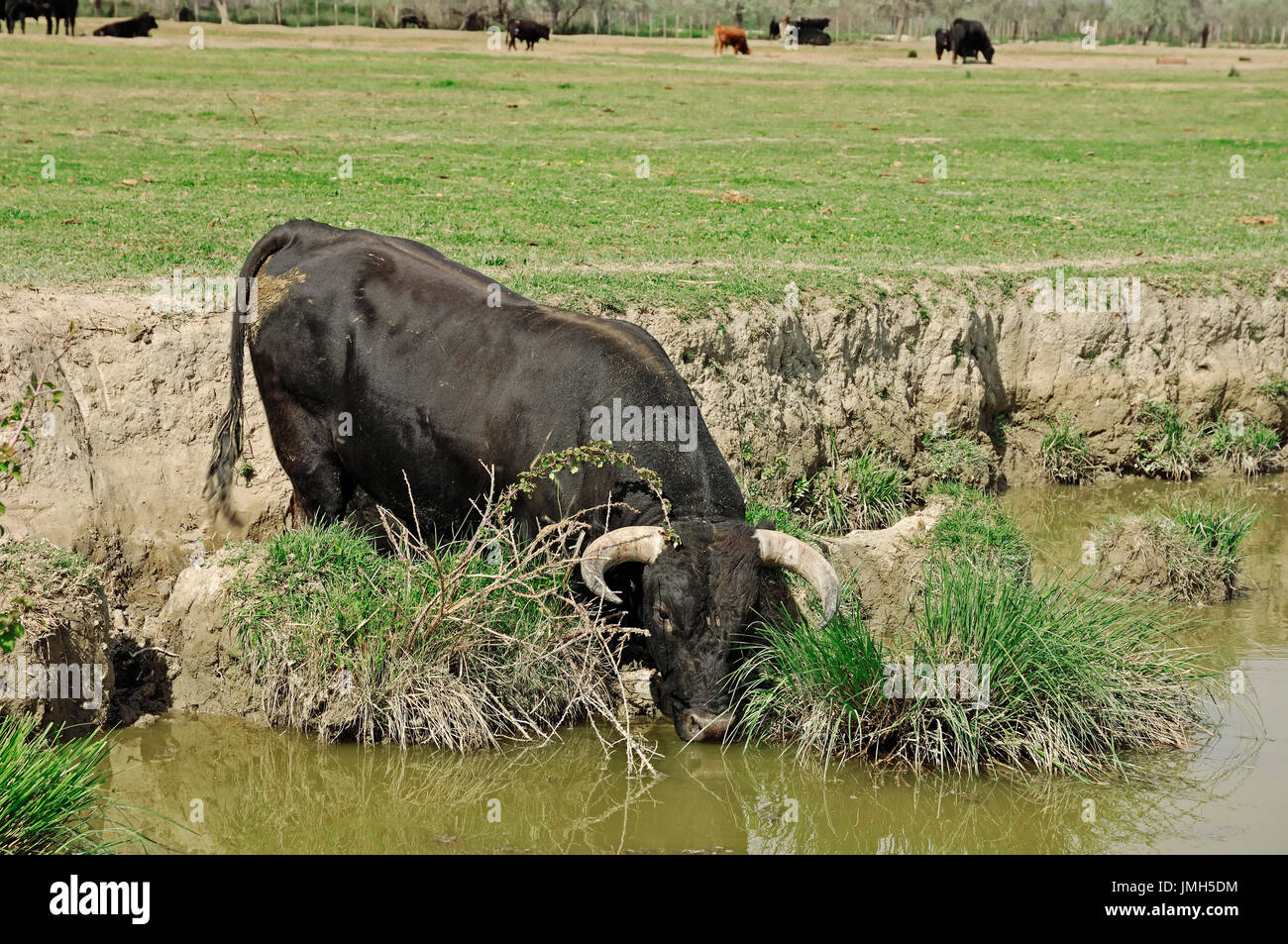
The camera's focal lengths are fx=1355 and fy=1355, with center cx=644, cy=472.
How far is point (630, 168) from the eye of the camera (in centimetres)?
1967

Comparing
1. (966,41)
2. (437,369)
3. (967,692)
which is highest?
(966,41)

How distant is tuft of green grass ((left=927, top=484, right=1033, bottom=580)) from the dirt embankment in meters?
0.56

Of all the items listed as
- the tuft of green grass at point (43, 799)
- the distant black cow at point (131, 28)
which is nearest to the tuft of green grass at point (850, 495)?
the tuft of green grass at point (43, 799)

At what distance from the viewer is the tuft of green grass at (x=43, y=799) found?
5301mm

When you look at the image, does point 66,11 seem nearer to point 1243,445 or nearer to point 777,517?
point 1243,445

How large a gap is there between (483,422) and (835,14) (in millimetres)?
82236

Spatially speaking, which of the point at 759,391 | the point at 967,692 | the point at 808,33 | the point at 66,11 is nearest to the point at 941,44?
the point at 808,33

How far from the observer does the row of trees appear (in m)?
53.0

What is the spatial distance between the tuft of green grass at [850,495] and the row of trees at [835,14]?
136ft

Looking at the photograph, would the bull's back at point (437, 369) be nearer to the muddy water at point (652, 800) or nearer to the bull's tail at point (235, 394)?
the bull's tail at point (235, 394)

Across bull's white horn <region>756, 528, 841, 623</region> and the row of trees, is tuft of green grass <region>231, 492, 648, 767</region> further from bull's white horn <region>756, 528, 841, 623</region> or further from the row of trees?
the row of trees

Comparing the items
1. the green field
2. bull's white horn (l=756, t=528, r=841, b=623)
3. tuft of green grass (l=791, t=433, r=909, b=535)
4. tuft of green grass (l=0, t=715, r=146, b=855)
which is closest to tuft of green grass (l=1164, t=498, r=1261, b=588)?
tuft of green grass (l=791, t=433, r=909, b=535)
